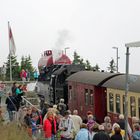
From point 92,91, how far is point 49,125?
31.5ft

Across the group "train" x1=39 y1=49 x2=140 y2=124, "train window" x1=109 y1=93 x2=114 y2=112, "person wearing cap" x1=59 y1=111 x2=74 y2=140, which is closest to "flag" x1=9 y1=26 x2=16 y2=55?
"train" x1=39 y1=49 x2=140 y2=124

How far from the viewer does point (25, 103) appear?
29297mm

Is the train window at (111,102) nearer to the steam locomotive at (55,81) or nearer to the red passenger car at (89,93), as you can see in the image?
the red passenger car at (89,93)

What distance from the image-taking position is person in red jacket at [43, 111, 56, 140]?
56.2 feet

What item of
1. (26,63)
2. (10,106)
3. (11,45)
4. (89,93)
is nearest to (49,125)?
(10,106)

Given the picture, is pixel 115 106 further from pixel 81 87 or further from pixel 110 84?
pixel 81 87

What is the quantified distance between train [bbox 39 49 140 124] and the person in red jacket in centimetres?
326

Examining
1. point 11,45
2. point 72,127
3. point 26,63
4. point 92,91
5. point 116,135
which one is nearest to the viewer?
point 116,135

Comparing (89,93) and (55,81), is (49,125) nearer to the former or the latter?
(89,93)

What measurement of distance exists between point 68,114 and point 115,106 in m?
6.66

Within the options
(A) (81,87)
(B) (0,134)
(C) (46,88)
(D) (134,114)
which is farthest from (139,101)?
(C) (46,88)

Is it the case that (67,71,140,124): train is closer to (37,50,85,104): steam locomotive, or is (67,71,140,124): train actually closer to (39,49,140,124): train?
(39,49,140,124): train

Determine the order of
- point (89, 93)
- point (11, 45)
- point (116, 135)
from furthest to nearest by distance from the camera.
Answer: point (11, 45)
point (89, 93)
point (116, 135)

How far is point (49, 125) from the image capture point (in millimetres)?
17188
